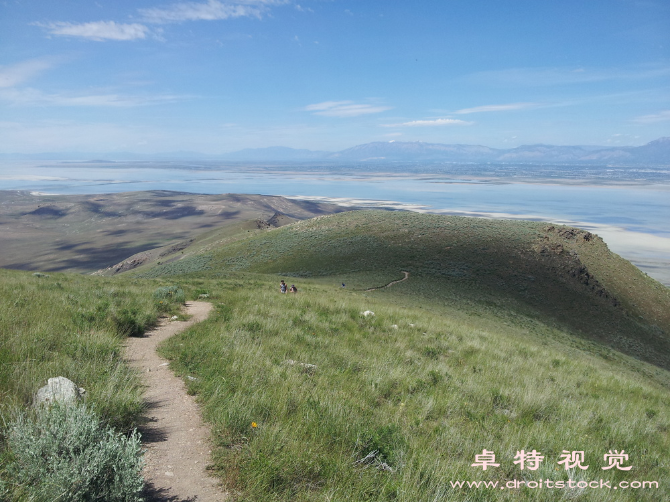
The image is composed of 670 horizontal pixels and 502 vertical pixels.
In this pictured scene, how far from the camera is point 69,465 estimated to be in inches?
109

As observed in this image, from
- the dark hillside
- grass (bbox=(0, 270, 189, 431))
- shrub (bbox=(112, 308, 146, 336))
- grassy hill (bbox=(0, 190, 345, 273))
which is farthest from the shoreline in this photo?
grassy hill (bbox=(0, 190, 345, 273))

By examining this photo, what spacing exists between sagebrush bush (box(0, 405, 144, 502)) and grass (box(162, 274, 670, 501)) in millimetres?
1014

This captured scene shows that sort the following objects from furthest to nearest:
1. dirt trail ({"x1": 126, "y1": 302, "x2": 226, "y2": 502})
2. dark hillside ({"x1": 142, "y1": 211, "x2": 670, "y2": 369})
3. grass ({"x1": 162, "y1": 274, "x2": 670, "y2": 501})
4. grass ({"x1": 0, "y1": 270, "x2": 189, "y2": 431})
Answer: dark hillside ({"x1": 142, "y1": 211, "x2": 670, "y2": 369})
grass ({"x1": 0, "y1": 270, "x2": 189, "y2": 431})
grass ({"x1": 162, "y1": 274, "x2": 670, "y2": 501})
dirt trail ({"x1": 126, "y1": 302, "x2": 226, "y2": 502})

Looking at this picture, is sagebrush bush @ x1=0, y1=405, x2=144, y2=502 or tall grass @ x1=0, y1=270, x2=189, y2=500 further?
tall grass @ x1=0, y1=270, x2=189, y2=500

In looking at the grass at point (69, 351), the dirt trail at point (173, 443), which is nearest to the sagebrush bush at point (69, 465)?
the dirt trail at point (173, 443)

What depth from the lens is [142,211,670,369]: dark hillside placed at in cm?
3288

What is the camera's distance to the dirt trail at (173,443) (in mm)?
3328

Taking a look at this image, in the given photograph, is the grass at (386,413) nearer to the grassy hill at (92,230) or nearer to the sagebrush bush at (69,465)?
the sagebrush bush at (69,465)

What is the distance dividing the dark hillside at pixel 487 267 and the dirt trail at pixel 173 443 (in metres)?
25.6

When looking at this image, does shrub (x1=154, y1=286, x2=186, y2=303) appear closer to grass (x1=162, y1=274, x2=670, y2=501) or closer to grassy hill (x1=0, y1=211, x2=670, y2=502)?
grassy hill (x1=0, y1=211, x2=670, y2=502)

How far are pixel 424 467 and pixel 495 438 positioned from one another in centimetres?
195

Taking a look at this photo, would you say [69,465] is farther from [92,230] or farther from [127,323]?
[92,230]

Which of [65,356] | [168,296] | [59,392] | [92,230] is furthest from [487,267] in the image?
[92,230]

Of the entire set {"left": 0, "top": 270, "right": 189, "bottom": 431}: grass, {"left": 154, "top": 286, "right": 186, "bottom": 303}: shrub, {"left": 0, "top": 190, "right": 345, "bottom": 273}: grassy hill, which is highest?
{"left": 0, "top": 270, "right": 189, "bottom": 431}: grass
